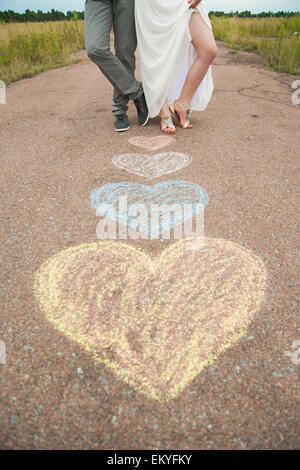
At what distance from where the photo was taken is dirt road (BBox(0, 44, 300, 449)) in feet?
3.41

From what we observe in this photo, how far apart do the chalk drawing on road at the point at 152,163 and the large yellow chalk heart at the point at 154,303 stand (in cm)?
91

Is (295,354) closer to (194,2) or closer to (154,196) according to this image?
(154,196)

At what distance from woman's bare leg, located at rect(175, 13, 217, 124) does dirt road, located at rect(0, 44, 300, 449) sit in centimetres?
88

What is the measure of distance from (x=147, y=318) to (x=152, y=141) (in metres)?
2.12

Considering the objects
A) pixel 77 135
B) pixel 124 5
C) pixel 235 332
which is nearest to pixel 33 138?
pixel 77 135

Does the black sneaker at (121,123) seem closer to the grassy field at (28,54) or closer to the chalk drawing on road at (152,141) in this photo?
the chalk drawing on road at (152,141)

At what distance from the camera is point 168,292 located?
57.4 inches

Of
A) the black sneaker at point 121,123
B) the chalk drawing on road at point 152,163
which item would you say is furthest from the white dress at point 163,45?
the chalk drawing on road at point 152,163

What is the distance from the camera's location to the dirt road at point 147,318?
104 cm

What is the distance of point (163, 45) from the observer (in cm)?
292

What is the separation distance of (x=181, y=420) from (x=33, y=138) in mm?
3004

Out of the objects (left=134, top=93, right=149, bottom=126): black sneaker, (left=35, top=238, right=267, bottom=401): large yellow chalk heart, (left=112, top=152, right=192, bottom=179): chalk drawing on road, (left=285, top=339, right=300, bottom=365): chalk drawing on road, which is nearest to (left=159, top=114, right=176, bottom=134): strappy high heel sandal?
(left=134, top=93, right=149, bottom=126): black sneaker

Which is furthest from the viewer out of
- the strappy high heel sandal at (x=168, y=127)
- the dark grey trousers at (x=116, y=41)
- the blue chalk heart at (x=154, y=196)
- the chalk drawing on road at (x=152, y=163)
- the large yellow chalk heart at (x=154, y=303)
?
the strappy high heel sandal at (x=168, y=127)

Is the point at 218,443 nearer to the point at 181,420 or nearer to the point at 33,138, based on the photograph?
the point at 181,420
